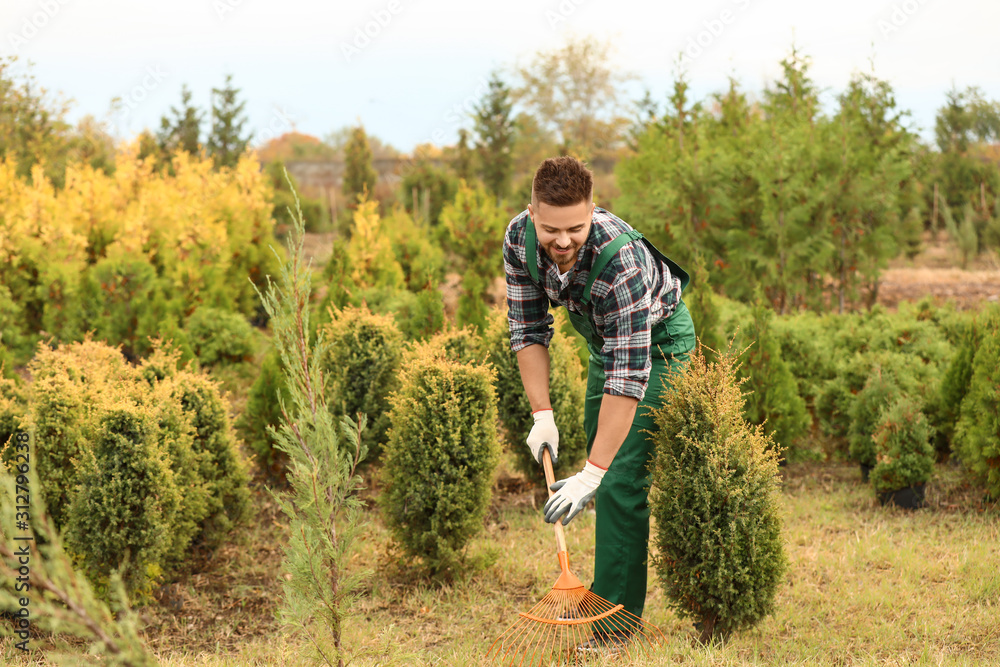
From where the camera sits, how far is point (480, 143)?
57.1ft

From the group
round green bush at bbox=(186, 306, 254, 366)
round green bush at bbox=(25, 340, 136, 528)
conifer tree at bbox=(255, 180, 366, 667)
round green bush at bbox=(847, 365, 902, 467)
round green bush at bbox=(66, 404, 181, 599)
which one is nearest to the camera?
conifer tree at bbox=(255, 180, 366, 667)

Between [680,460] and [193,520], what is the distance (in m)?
2.69

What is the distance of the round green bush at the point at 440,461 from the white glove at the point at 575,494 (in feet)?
3.44

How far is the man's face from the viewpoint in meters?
2.73

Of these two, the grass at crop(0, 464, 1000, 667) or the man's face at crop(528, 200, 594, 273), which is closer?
the man's face at crop(528, 200, 594, 273)

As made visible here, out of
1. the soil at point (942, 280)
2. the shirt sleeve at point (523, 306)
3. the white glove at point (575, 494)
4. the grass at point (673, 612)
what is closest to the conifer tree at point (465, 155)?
the soil at point (942, 280)

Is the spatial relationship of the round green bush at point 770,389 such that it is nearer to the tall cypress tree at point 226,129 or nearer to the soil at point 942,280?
the soil at point 942,280

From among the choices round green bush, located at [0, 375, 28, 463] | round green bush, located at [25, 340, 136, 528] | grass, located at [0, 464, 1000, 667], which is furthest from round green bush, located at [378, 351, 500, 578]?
round green bush, located at [0, 375, 28, 463]

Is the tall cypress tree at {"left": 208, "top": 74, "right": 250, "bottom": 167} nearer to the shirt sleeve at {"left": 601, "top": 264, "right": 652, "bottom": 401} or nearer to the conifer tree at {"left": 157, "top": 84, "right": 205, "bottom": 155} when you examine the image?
the conifer tree at {"left": 157, "top": 84, "right": 205, "bottom": 155}

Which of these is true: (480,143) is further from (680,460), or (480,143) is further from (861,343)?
(680,460)

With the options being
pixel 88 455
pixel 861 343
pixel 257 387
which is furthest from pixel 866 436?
pixel 88 455

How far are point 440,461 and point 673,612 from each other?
138cm

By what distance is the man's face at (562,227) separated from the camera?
273 centimetres

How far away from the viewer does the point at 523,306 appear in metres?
3.36
